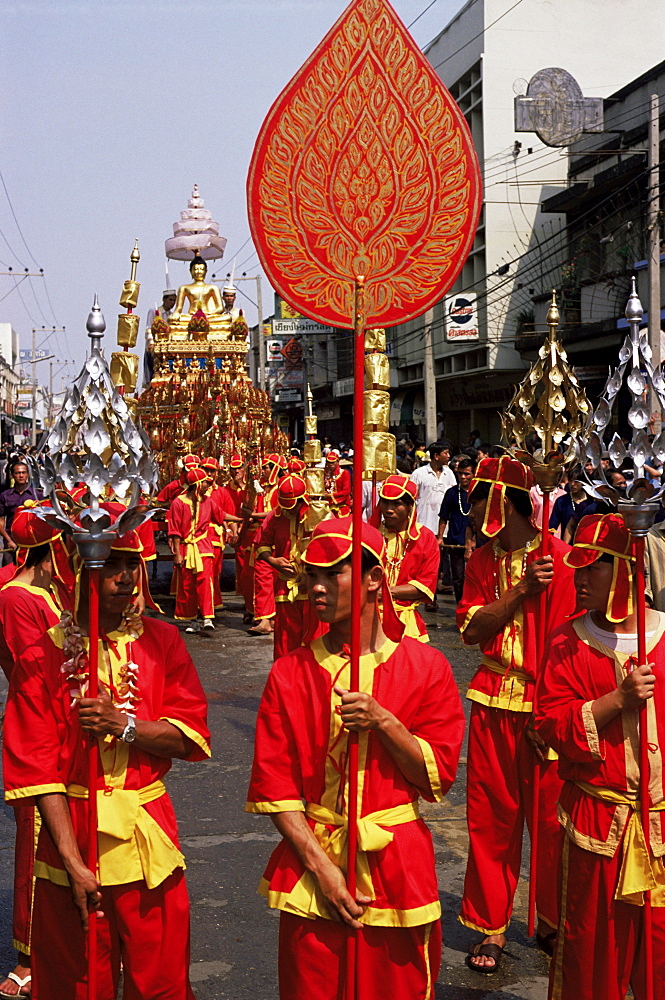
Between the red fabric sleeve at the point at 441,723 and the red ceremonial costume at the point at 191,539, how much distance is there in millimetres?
10023

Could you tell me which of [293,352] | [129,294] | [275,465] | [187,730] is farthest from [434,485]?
[293,352]

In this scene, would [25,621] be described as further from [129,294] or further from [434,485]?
[434,485]

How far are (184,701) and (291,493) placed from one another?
650 cm

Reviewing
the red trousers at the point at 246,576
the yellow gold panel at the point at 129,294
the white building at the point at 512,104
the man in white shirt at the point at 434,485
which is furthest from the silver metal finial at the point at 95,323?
the white building at the point at 512,104

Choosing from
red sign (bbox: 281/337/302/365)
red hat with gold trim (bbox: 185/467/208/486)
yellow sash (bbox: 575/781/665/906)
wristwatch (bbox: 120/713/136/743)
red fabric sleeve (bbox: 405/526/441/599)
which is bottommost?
yellow sash (bbox: 575/781/665/906)

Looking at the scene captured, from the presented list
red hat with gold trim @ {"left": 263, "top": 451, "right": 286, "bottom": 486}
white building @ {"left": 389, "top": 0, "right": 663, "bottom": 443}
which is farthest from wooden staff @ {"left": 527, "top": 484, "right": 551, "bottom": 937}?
white building @ {"left": 389, "top": 0, "right": 663, "bottom": 443}

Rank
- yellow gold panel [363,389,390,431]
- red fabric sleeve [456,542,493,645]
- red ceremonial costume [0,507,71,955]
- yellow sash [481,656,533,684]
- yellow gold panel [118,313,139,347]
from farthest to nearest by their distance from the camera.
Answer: yellow gold panel [118,313,139,347]
yellow gold panel [363,389,390,431]
red fabric sleeve [456,542,493,645]
yellow sash [481,656,533,684]
red ceremonial costume [0,507,71,955]

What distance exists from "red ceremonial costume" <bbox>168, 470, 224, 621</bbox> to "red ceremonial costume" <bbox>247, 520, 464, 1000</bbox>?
10019 mm

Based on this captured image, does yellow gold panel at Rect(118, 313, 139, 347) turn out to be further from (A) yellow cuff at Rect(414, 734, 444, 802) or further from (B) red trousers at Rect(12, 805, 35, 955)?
(A) yellow cuff at Rect(414, 734, 444, 802)

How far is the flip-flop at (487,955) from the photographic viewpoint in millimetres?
4648

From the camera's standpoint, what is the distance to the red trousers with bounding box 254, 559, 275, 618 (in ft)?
41.9

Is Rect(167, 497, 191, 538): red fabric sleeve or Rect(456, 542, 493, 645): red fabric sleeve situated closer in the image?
Rect(456, 542, 493, 645): red fabric sleeve

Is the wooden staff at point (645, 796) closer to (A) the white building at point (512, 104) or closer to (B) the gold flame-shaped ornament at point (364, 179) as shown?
(B) the gold flame-shaped ornament at point (364, 179)

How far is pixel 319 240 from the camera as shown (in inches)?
145
